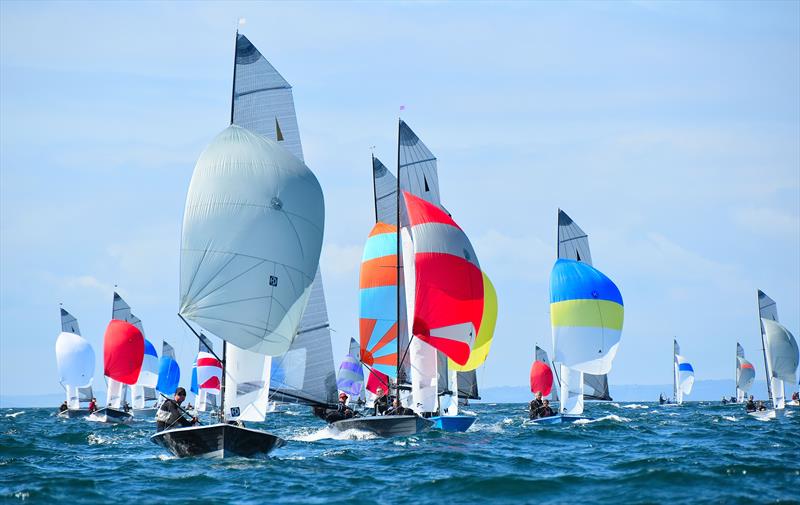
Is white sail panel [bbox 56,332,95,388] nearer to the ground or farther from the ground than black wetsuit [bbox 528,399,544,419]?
farther from the ground

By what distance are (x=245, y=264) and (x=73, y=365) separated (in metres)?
50.0

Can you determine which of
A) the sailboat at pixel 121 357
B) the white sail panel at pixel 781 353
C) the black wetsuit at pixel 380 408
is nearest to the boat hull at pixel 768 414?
the white sail panel at pixel 781 353

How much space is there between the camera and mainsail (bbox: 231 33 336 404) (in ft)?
108

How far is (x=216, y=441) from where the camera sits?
2691 cm

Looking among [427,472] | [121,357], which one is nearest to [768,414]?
[121,357]

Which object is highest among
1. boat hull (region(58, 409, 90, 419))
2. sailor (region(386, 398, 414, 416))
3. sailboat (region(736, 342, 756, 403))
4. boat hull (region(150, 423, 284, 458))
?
sailboat (region(736, 342, 756, 403))

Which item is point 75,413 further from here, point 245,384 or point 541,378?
point 245,384

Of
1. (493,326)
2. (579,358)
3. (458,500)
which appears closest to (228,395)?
(458,500)

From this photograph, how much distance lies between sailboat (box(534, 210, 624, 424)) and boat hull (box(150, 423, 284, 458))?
24.1 m

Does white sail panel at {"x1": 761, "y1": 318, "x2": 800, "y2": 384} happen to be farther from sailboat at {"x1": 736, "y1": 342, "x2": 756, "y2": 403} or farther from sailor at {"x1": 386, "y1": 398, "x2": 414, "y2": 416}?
sailboat at {"x1": 736, "y1": 342, "x2": 756, "y2": 403}

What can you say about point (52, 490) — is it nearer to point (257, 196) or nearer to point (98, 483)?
point (98, 483)

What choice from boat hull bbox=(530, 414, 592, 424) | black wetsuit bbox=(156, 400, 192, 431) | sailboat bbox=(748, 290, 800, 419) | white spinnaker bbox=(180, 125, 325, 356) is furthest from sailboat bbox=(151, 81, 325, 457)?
sailboat bbox=(748, 290, 800, 419)

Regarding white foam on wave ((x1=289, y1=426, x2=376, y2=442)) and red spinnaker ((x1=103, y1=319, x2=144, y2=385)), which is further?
red spinnaker ((x1=103, y1=319, x2=144, y2=385))

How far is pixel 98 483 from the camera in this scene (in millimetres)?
25359
